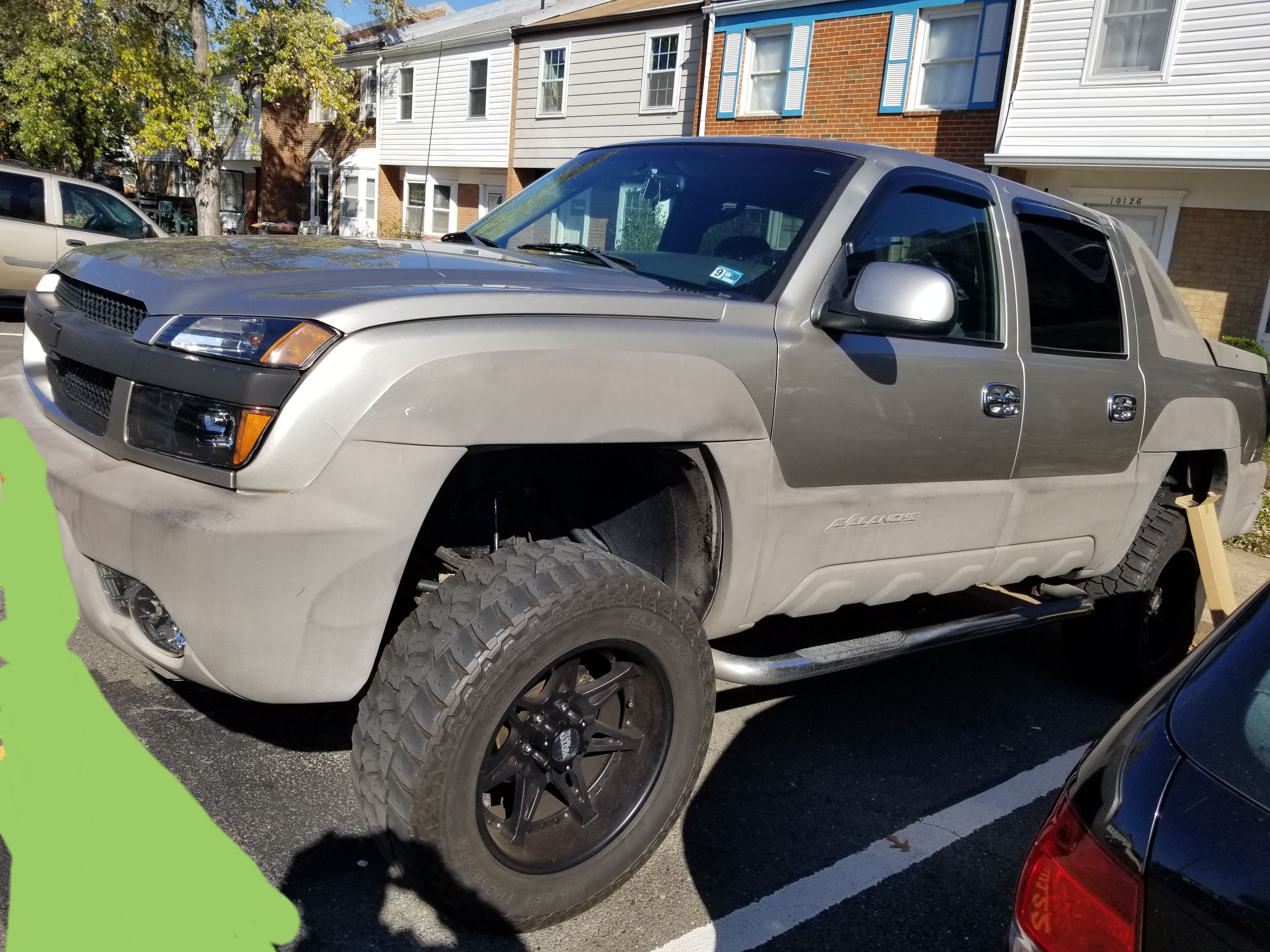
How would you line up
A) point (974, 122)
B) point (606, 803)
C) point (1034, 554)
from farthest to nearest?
1. point (974, 122)
2. point (1034, 554)
3. point (606, 803)

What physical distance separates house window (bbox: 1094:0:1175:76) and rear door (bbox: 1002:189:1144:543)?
1118 centimetres

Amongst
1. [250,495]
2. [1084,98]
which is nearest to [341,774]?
[250,495]

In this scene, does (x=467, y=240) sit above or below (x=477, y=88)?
below

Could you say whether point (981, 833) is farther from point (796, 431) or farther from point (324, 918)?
point (324, 918)

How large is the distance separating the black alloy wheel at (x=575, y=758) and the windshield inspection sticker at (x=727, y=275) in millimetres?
1143

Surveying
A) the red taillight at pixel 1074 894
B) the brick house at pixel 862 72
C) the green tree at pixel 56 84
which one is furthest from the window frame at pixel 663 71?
the red taillight at pixel 1074 894

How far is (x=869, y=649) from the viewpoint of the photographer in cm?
331

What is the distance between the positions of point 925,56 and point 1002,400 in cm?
1391

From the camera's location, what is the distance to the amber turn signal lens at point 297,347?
2.19m

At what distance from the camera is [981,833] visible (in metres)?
3.35

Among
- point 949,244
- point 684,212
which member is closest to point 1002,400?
point 949,244

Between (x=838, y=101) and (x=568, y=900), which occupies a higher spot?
(x=838, y=101)

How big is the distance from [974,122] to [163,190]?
33.0 metres
